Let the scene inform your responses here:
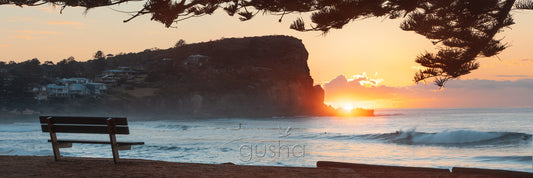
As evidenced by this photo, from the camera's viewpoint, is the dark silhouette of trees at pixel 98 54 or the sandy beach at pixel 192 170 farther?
the dark silhouette of trees at pixel 98 54

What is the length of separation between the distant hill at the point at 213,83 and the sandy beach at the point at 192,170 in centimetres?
8466

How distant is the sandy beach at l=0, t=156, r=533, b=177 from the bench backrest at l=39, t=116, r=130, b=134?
502mm

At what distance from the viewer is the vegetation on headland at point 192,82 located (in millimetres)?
94125

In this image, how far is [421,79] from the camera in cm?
877

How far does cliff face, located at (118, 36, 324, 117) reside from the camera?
9556 centimetres

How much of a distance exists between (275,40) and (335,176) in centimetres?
11125

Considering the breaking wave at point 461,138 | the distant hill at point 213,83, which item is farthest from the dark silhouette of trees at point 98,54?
the breaking wave at point 461,138

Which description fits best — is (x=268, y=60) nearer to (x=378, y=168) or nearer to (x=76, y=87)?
(x=76, y=87)

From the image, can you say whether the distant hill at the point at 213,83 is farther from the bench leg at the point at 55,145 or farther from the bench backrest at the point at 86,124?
the bench backrest at the point at 86,124

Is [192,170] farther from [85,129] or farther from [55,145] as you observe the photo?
[55,145]

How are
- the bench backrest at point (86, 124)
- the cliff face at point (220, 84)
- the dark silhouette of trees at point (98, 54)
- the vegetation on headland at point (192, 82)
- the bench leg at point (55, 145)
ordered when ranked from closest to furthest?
the bench backrest at point (86, 124)
the bench leg at point (55, 145)
the vegetation on headland at point (192, 82)
the cliff face at point (220, 84)
the dark silhouette of trees at point (98, 54)

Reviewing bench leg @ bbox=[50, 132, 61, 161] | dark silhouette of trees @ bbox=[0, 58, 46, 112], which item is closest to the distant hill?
dark silhouette of trees @ bbox=[0, 58, 46, 112]

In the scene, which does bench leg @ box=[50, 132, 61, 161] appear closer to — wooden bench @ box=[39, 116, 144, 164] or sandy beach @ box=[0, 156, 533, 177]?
wooden bench @ box=[39, 116, 144, 164]

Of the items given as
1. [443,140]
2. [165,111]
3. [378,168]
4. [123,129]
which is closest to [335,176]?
[378,168]
